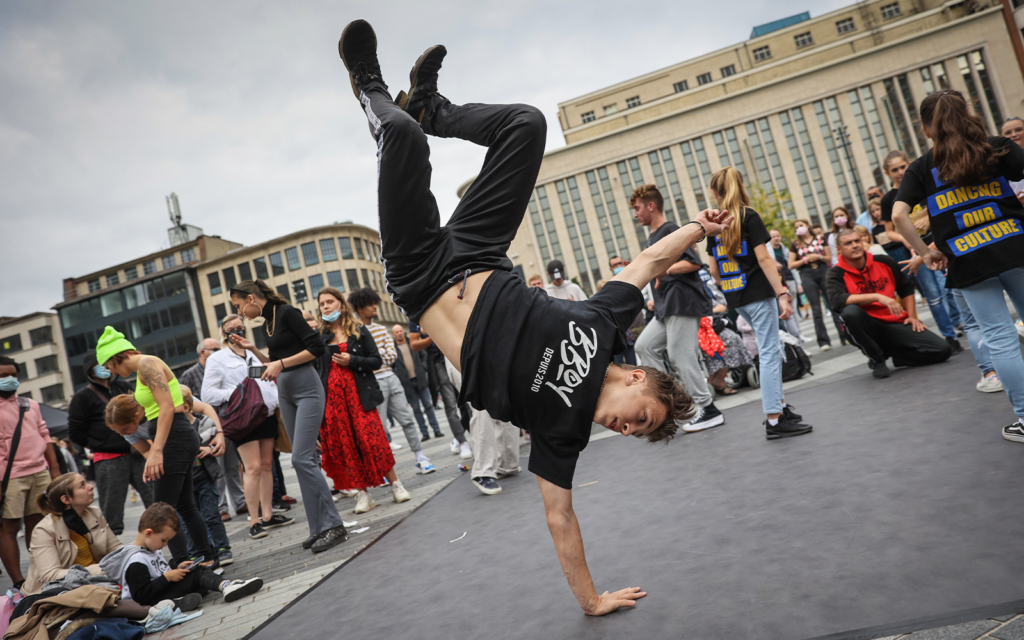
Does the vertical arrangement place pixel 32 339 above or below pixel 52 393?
above

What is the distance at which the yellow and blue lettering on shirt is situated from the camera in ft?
15.9

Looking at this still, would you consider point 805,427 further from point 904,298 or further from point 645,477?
point 904,298

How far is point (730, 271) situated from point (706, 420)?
5.03ft

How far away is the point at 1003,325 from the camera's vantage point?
3389 millimetres

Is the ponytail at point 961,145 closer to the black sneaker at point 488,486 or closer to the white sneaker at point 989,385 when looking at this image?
the white sneaker at point 989,385

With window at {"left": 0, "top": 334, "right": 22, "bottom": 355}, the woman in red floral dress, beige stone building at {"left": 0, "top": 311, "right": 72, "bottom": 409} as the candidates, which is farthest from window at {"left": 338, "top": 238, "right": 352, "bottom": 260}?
the woman in red floral dress

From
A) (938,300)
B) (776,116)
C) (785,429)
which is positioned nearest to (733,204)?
(785,429)

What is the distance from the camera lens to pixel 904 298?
6.31 m

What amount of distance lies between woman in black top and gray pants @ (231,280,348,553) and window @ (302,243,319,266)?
6494 cm

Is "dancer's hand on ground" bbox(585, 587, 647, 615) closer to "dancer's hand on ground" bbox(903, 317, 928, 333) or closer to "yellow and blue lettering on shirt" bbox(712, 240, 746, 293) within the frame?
"yellow and blue lettering on shirt" bbox(712, 240, 746, 293)

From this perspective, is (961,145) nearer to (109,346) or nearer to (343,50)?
(343,50)

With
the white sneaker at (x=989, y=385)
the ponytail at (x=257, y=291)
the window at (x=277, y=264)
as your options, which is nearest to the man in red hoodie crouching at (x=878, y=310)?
the white sneaker at (x=989, y=385)

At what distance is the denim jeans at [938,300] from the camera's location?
654 centimetres

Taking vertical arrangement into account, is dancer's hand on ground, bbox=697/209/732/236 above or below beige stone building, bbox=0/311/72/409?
below
